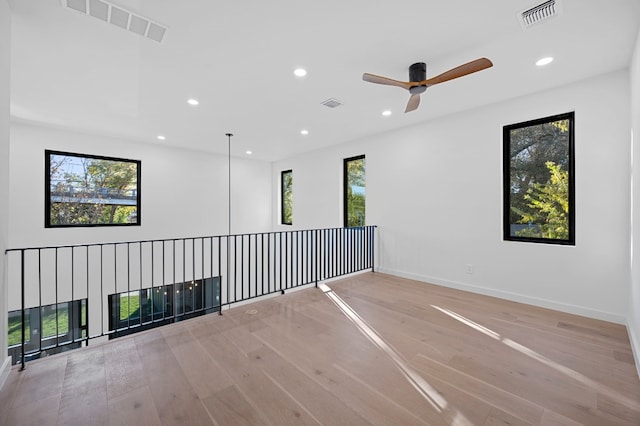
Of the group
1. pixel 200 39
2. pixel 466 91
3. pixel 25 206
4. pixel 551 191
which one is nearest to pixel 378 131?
pixel 466 91

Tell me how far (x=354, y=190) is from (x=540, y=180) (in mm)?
3170

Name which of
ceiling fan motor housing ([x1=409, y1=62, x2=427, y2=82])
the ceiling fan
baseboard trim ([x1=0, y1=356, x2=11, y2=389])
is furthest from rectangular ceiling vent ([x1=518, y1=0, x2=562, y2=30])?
baseboard trim ([x1=0, y1=356, x2=11, y2=389])

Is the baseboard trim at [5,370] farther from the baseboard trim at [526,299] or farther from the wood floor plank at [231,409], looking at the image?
the baseboard trim at [526,299]

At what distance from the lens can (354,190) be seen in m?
5.91

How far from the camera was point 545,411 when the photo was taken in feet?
5.55

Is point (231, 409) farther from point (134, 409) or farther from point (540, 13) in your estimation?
point (540, 13)

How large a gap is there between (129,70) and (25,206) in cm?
386

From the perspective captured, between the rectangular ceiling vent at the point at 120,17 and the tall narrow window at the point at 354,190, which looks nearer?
the rectangular ceiling vent at the point at 120,17

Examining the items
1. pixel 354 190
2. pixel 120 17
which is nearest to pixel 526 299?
pixel 354 190

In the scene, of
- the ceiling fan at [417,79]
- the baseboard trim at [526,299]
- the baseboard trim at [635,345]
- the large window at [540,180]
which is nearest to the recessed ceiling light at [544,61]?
the large window at [540,180]

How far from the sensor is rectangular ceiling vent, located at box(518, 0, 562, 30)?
1.99 meters

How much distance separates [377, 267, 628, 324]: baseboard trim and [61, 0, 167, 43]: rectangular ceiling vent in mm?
4584

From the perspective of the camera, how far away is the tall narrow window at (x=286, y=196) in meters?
7.84

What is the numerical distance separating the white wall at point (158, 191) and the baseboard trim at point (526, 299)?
4.81 m
